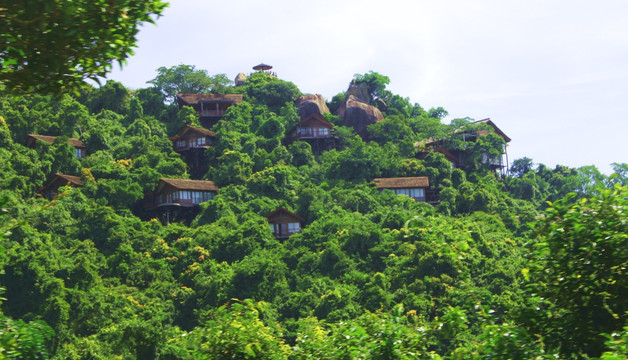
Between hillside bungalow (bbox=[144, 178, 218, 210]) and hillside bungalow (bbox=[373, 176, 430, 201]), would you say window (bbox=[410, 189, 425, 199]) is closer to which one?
hillside bungalow (bbox=[373, 176, 430, 201])

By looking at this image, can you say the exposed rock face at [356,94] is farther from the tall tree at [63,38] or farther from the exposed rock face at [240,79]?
the tall tree at [63,38]

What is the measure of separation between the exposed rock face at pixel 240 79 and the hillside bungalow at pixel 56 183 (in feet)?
104

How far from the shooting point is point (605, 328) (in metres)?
7.08

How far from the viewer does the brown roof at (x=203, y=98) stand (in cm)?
6671

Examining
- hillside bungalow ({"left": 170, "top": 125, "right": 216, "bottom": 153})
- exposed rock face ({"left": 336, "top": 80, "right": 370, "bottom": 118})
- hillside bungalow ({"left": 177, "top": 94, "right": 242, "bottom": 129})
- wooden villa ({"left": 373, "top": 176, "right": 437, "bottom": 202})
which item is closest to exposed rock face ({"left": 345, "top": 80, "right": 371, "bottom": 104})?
exposed rock face ({"left": 336, "top": 80, "right": 370, "bottom": 118})

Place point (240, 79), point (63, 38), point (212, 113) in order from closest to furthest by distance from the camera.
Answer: point (63, 38)
point (212, 113)
point (240, 79)

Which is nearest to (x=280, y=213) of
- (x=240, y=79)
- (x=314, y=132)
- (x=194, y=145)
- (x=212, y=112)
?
(x=194, y=145)

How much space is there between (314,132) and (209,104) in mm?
9892

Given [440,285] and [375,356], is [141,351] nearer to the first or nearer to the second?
[440,285]

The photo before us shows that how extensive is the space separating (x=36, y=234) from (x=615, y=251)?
1561 inches

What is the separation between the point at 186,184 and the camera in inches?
2053

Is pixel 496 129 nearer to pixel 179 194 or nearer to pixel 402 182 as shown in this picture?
pixel 402 182

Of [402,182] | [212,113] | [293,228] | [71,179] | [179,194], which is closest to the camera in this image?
[293,228]

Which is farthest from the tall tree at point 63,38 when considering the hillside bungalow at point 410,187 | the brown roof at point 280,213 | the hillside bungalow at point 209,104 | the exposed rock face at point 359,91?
the exposed rock face at point 359,91
